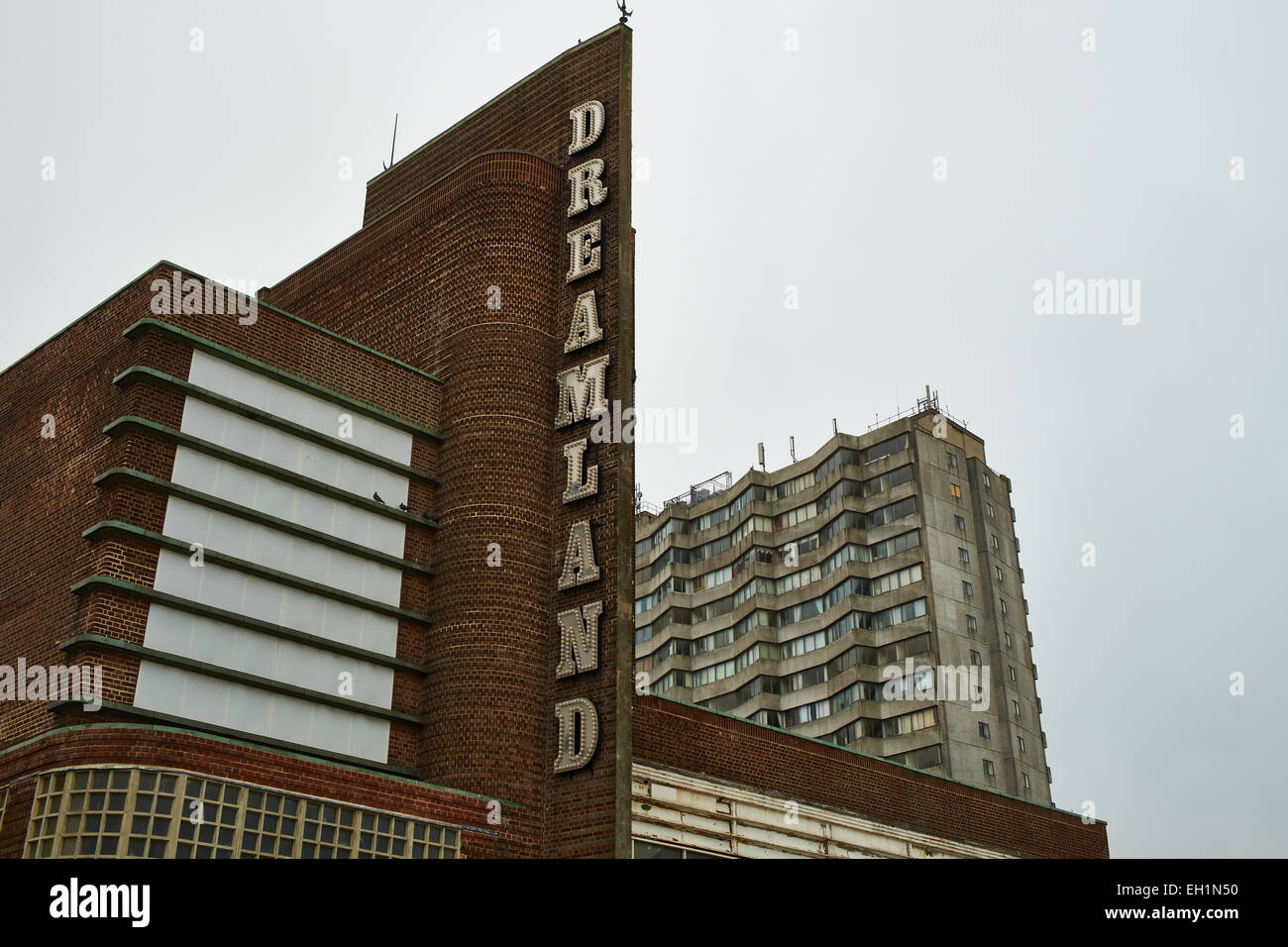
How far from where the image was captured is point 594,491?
2867 cm

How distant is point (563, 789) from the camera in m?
26.4

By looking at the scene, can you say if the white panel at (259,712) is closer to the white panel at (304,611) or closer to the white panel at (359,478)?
the white panel at (304,611)

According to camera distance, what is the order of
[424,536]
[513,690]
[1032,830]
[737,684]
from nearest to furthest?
[513,690] → [424,536] → [1032,830] → [737,684]

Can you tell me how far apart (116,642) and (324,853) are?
18.3 ft

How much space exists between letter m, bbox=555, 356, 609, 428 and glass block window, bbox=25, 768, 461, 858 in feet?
36.2

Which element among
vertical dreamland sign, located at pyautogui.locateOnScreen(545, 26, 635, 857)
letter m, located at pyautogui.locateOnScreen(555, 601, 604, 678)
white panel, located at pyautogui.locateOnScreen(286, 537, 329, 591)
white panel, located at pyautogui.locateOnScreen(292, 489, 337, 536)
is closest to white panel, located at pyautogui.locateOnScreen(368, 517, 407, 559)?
white panel, located at pyautogui.locateOnScreen(292, 489, 337, 536)

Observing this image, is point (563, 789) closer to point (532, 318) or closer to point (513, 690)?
point (513, 690)

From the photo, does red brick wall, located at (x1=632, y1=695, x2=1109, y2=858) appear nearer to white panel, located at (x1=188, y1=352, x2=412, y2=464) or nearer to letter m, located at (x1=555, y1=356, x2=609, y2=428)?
letter m, located at (x1=555, y1=356, x2=609, y2=428)

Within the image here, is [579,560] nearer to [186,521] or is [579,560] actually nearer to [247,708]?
[247,708]

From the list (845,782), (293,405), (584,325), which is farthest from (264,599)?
(845,782)

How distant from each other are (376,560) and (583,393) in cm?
624

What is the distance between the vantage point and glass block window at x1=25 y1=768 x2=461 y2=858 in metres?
20.3

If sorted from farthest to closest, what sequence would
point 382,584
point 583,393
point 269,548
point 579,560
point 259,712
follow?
point 583,393, point 579,560, point 382,584, point 269,548, point 259,712
